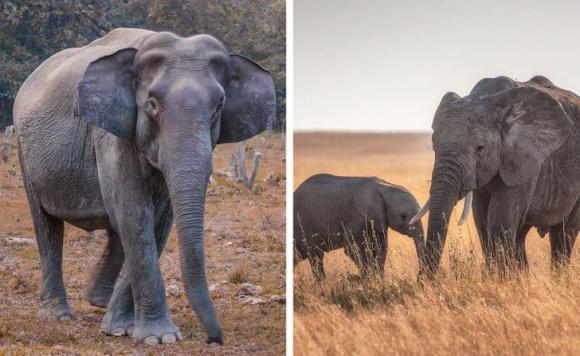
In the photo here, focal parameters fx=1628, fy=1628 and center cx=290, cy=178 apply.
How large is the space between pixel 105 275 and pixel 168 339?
1.35 m

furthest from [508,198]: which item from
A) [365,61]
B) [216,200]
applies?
[216,200]

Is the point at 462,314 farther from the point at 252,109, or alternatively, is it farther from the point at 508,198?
the point at 252,109

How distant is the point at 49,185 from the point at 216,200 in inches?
129

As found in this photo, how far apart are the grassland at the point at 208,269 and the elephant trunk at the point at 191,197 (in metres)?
0.70

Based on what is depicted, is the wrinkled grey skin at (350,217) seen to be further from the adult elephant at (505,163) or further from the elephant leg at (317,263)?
the adult elephant at (505,163)

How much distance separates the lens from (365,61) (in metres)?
9.21

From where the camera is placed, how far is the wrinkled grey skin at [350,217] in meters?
9.40

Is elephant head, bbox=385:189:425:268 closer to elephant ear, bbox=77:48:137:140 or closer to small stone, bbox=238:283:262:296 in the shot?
elephant ear, bbox=77:48:137:140

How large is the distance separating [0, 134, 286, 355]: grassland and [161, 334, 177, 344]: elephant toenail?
3cm

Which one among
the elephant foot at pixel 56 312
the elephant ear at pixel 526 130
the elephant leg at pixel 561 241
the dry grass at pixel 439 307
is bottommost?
the elephant foot at pixel 56 312

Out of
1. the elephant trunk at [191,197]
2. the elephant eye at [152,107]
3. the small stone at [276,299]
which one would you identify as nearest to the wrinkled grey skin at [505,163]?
the elephant trunk at [191,197]

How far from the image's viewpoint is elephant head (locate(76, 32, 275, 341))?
29.2 feet

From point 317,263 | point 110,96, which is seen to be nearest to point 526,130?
point 317,263

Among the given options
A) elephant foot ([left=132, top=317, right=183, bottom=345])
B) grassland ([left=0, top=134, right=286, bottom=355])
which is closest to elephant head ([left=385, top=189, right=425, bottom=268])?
grassland ([left=0, top=134, right=286, bottom=355])
